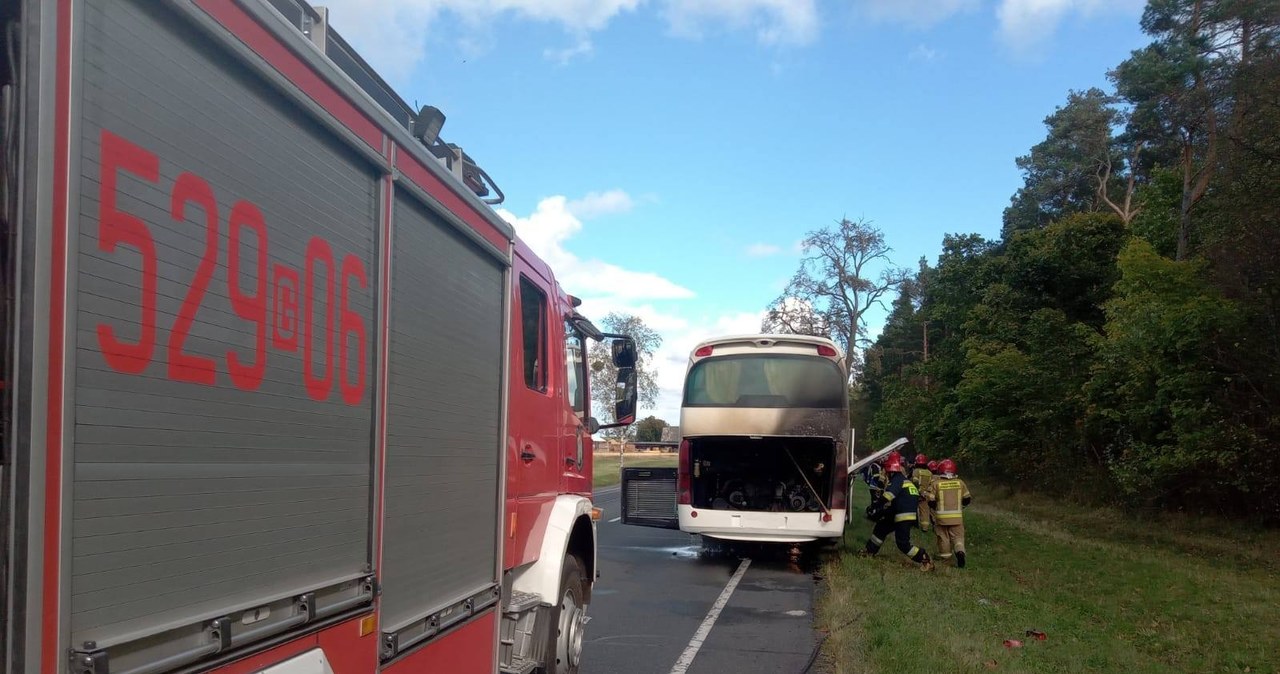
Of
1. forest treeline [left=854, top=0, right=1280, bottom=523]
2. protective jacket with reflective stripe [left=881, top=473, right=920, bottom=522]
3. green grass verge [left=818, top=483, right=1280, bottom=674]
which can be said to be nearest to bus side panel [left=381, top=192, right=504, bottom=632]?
green grass verge [left=818, top=483, right=1280, bottom=674]

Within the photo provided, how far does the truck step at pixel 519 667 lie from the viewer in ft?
15.8

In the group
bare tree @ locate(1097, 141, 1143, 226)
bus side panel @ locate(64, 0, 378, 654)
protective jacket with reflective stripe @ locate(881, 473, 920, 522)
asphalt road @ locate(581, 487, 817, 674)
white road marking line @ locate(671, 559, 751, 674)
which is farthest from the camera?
bare tree @ locate(1097, 141, 1143, 226)

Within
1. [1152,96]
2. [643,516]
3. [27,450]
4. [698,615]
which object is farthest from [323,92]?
[1152,96]

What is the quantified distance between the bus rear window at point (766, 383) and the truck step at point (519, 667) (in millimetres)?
7666

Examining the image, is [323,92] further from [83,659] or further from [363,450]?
[83,659]

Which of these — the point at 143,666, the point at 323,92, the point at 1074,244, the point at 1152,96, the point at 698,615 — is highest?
the point at 1152,96

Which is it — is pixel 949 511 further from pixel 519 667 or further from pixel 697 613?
pixel 519 667

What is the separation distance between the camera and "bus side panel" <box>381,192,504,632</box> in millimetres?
3469

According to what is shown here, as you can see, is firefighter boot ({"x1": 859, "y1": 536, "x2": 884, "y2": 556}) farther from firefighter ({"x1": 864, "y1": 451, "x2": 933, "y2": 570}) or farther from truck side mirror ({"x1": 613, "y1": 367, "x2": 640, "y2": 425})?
truck side mirror ({"x1": 613, "y1": 367, "x2": 640, "y2": 425})

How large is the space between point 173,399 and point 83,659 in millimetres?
586

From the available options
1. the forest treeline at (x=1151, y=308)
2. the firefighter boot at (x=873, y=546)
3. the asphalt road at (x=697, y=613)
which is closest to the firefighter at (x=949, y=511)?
the firefighter boot at (x=873, y=546)

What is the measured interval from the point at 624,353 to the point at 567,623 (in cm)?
193

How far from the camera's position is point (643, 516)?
44.8 ft

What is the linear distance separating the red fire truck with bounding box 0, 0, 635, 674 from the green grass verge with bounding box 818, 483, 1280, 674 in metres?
4.35
